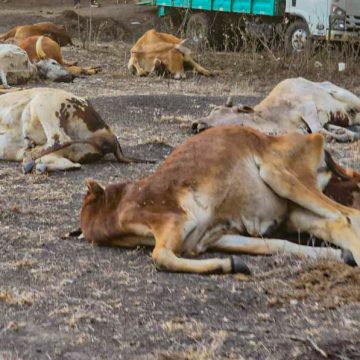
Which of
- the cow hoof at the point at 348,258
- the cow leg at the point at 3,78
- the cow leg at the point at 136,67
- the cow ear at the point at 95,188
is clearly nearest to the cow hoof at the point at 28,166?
the cow ear at the point at 95,188

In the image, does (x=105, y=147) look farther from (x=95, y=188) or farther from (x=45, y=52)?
(x=45, y=52)

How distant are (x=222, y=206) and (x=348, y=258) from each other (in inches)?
33.5

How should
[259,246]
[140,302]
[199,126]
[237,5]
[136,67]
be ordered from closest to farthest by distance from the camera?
[140,302], [259,246], [199,126], [136,67], [237,5]

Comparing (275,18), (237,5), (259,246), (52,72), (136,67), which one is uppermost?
(259,246)

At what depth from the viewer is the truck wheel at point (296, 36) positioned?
1766 centimetres

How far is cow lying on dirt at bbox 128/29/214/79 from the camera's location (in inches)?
673

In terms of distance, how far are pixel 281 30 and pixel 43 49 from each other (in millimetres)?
4987

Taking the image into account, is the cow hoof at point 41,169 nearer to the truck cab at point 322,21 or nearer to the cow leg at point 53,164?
the cow leg at point 53,164

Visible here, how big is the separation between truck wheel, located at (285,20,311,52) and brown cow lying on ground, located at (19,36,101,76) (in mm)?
3629

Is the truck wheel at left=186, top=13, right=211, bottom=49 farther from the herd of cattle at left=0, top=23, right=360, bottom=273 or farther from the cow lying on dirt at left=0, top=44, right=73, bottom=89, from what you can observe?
the herd of cattle at left=0, top=23, right=360, bottom=273

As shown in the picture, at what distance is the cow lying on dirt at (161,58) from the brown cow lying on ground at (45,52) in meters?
0.83

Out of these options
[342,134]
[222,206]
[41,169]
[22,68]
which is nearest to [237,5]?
[22,68]

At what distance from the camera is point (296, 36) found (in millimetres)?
18859

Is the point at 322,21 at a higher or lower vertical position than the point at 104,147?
lower
